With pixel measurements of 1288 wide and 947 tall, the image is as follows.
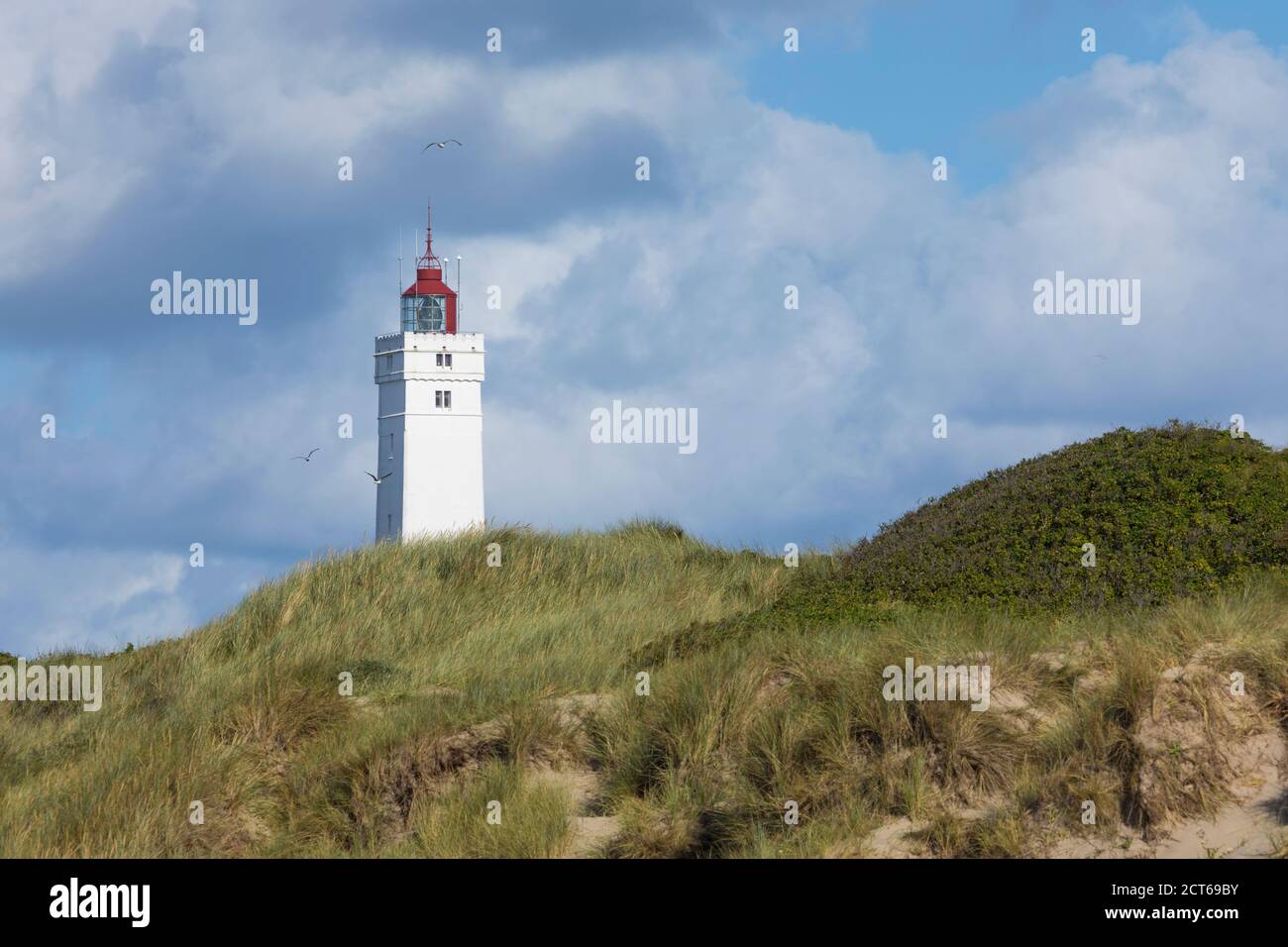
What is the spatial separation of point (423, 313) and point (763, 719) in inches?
1711

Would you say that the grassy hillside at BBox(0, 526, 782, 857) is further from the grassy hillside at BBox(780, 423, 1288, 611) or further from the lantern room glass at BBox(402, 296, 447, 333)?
the lantern room glass at BBox(402, 296, 447, 333)

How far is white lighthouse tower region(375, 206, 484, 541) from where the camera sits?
5212 cm

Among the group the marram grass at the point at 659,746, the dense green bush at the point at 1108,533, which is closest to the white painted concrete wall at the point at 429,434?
the dense green bush at the point at 1108,533

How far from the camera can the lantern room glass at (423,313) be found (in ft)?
176

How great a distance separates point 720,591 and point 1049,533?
184 inches

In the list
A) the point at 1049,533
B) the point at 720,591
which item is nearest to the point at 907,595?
the point at 1049,533

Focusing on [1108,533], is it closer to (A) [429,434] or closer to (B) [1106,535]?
(B) [1106,535]

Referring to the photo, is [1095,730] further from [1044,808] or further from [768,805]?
[768,805]

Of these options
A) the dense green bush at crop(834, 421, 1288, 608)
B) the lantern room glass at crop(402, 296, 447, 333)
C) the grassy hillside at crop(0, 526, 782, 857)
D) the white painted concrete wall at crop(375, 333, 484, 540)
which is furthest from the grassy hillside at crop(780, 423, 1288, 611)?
the lantern room glass at crop(402, 296, 447, 333)

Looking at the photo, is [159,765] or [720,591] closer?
[159,765]

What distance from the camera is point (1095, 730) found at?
11.3m

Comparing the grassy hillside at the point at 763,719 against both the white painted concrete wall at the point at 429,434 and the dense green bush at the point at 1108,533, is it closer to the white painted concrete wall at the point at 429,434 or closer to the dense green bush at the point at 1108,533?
the dense green bush at the point at 1108,533

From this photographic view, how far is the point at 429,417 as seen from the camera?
172 ft
